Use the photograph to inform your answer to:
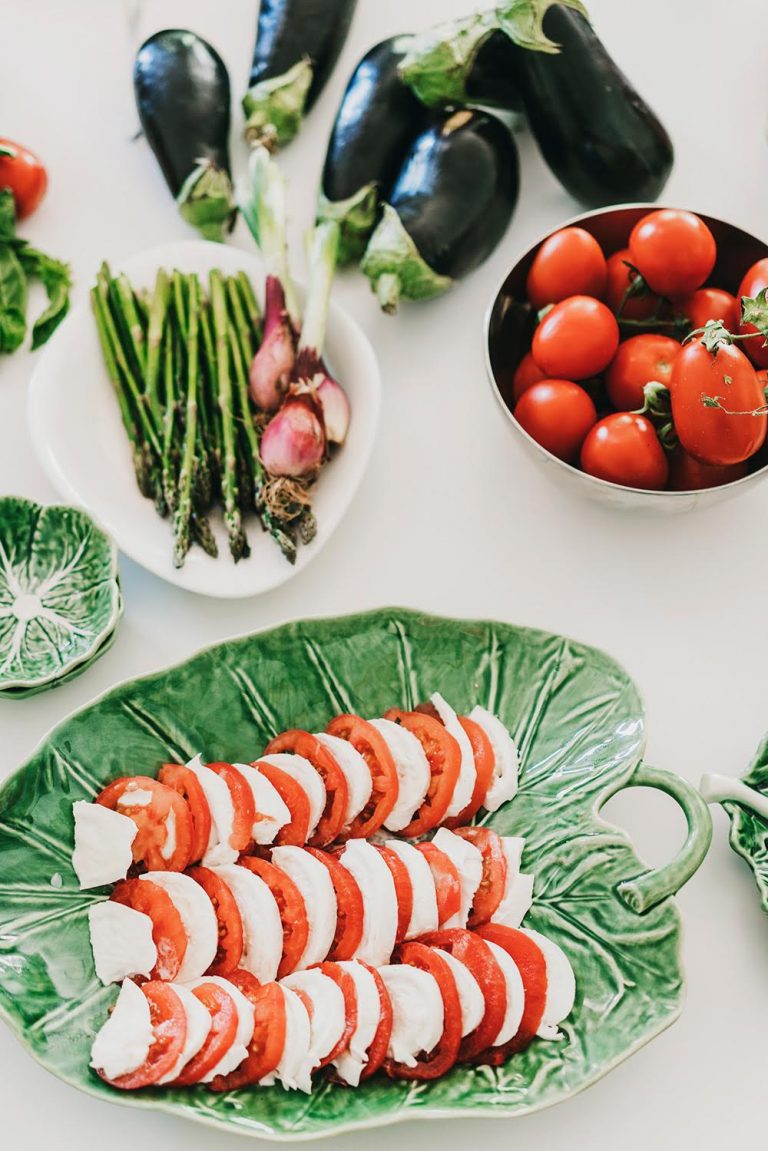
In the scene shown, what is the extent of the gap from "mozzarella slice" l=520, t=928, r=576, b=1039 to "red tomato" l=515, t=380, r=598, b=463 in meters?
0.77

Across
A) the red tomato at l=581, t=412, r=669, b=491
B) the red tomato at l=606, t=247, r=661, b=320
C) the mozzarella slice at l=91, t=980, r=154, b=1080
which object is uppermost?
the red tomato at l=606, t=247, r=661, b=320

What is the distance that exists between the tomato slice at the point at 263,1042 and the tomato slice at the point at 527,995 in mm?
260

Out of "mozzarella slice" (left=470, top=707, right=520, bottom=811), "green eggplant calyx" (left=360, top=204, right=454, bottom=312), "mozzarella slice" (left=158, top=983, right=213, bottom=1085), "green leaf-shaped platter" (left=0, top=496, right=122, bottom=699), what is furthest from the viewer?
"green eggplant calyx" (left=360, top=204, right=454, bottom=312)

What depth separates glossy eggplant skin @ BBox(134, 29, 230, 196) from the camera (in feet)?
6.98

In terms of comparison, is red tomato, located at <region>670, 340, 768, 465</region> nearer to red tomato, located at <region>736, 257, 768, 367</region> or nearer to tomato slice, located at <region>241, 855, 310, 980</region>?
red tomato, located at <region>736, 257, 768, 367</region>

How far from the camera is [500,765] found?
62.5 inches

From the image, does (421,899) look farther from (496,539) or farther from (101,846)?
(496,539)

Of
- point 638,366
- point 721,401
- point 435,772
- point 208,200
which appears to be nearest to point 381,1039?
point 435,772

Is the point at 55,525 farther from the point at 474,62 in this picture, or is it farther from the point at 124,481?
the point at 474,62

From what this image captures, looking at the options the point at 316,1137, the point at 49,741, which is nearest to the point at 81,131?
the point at 49,741

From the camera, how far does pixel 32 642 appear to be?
5.69 feet

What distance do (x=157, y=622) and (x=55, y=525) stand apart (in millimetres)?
224

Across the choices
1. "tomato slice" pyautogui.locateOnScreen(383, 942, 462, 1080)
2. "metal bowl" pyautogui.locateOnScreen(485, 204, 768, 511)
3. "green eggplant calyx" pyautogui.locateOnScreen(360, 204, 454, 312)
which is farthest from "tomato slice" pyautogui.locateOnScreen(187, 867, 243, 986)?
"green eggplant calyx" pyautogui.locateOnScreen(360, 204, 454, 312)

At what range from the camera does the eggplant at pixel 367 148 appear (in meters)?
2.09
